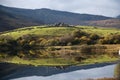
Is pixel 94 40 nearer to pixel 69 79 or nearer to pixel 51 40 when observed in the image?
pixel 51 40

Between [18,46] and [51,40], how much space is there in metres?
15.2

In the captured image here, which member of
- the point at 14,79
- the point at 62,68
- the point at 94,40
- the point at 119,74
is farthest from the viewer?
the point at 94,40

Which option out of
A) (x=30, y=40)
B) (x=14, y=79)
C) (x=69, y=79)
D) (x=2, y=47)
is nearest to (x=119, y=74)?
(x=69, y=79)

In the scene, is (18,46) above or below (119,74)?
below

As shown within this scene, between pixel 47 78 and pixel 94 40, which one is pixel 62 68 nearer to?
pixel 47 78

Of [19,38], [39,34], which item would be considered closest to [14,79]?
[19,38]

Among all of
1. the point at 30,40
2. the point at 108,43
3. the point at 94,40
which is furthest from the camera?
the point at 30,40

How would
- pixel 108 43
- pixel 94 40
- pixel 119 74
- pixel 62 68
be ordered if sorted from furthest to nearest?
pixel 94 40 → pixel 108 43 → pixel 62 68 → pixel 119 74

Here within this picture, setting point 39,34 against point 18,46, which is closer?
point 18,46

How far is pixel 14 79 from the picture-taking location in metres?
60.8

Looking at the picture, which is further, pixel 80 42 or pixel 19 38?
pixel 19 38

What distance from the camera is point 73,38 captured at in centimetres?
16612

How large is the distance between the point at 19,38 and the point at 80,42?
33.3m

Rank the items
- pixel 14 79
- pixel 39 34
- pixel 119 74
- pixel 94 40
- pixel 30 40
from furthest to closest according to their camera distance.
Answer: pixel 39 34 → pixel 30 40 → pixel 94 40 → pixel 14 79 → pixel 119 74
